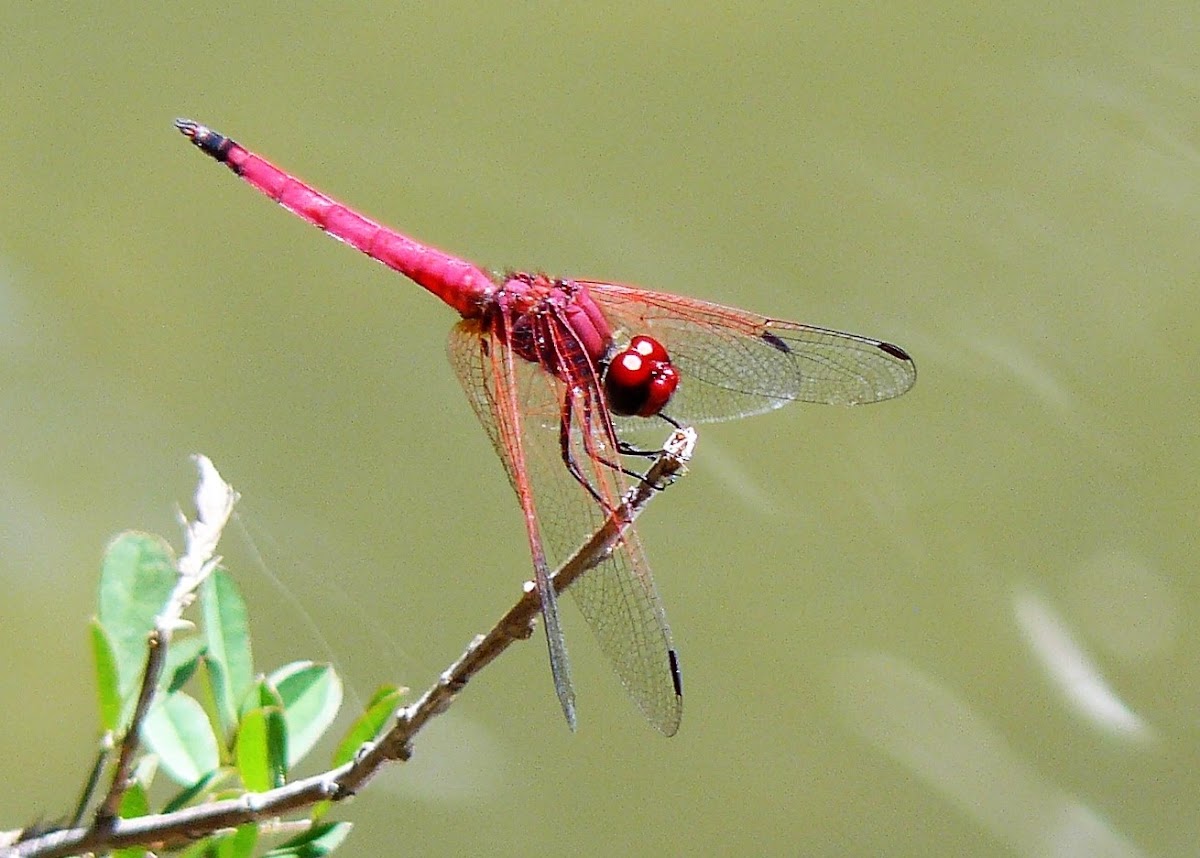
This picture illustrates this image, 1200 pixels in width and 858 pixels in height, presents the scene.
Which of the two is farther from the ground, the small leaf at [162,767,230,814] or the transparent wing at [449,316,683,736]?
the transparent wing at [449,316,683,736]

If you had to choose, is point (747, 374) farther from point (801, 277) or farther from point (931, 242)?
point (931, 242)

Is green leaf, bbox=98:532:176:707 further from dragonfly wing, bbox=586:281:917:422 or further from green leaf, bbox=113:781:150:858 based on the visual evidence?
dragonfly wing, bbox=586:281:917:422

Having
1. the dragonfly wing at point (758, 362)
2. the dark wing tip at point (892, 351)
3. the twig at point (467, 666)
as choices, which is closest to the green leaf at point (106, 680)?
the twig at point (467, 666)

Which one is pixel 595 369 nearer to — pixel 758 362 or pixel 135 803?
pixel 758 362

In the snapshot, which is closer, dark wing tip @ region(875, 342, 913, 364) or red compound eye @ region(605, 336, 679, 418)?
red compound eye @ region(605, 336, 679, 418)

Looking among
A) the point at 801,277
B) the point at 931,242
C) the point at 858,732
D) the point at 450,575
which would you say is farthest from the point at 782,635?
the point at 931,242

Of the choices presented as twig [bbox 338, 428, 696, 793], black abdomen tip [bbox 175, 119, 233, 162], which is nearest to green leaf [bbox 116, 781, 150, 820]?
twig [bbox 338, 428, 696, 793]

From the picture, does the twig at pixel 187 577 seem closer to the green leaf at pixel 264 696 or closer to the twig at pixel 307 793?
the twig at pixel 307 793
